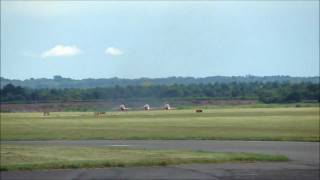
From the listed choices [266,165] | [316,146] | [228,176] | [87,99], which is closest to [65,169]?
[228,176]

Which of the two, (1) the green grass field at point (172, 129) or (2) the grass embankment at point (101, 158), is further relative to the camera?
(1) the green grass field at point (172, 129)

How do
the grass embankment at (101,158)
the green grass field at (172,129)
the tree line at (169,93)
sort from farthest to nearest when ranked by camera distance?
the tree line at (169,93) < the green grass field at (172,129) < the grass embankment at (101,158)

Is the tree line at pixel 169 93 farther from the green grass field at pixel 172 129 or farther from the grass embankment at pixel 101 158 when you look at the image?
the grass embankment at pixel 101 158

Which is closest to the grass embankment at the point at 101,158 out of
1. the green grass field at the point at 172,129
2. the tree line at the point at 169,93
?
the green grass field at the point at 172,129

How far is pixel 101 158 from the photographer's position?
63.8ft

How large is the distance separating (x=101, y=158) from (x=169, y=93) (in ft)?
375

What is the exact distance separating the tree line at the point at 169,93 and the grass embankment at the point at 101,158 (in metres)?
75.3

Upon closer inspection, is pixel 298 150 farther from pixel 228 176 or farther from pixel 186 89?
pixel 186 89

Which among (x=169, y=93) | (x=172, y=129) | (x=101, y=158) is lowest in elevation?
Result: (x=101, y=158)

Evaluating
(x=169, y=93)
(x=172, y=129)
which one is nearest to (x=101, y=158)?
(x=172, y=129)

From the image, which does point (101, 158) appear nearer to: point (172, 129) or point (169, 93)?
point (172, 129)

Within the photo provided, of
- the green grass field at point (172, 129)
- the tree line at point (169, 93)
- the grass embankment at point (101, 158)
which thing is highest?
the tree line at point (169, 93)

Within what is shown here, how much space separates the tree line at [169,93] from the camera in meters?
100

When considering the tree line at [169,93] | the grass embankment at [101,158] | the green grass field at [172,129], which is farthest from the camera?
the tree line at [169,93]
